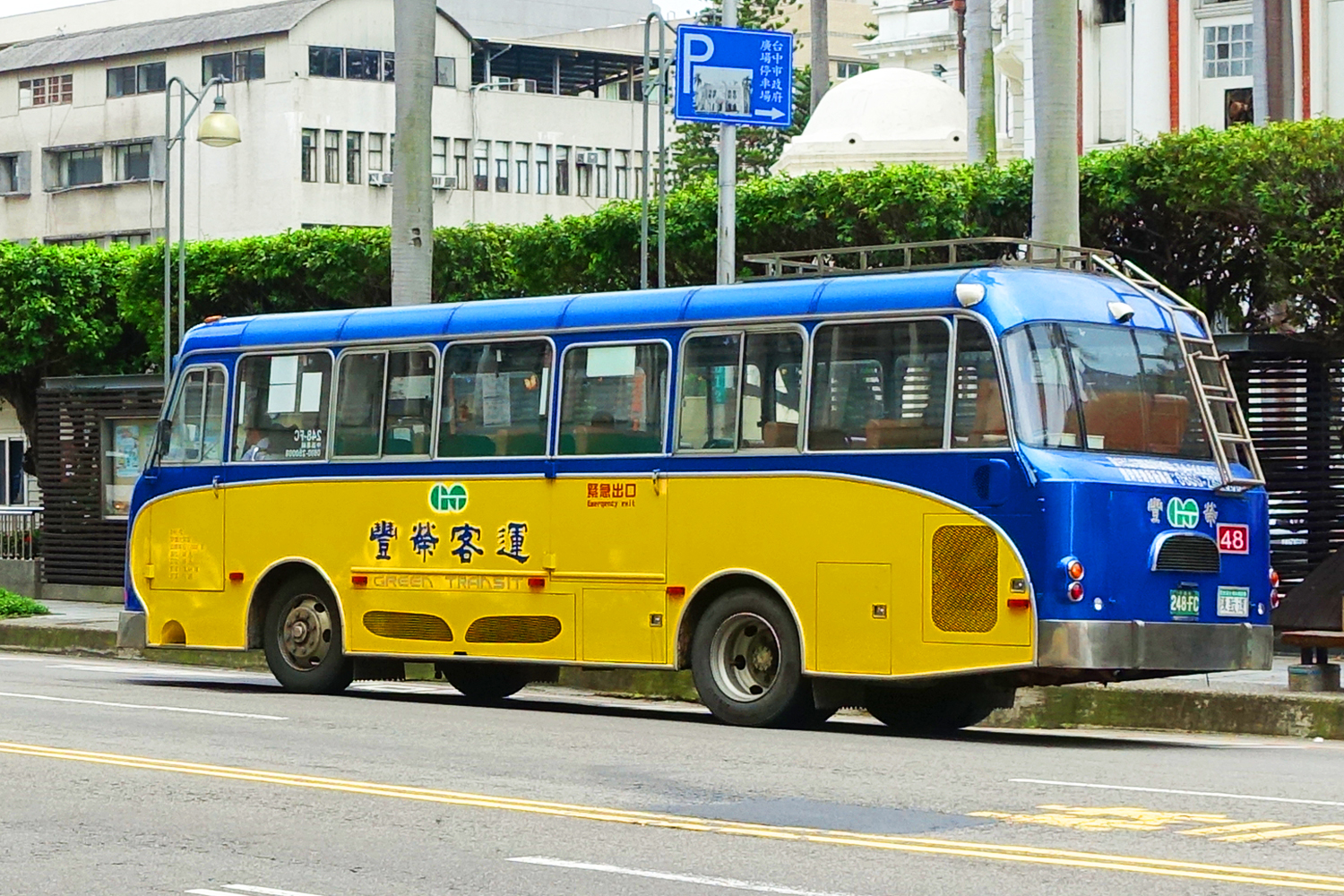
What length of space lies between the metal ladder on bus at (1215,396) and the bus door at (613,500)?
11.0 feet

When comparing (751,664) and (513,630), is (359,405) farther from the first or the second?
(751,664)

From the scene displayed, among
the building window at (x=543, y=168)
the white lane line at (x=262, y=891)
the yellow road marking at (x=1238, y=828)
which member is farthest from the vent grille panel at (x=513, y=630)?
the building window at (x=543, y=168)

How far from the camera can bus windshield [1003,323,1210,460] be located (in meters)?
15.4

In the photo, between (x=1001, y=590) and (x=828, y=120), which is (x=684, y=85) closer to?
(x=1001, y=590)

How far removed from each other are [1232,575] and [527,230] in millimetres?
21844

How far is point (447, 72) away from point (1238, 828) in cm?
7581

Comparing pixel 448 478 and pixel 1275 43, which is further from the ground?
pixel 1275 43

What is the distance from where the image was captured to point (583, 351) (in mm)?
17844

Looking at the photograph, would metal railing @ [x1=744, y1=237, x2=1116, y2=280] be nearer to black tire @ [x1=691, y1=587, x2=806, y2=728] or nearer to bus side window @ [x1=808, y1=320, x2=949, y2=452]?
bus side window @ [x1=808, y1=320, x2=949, y2=452]

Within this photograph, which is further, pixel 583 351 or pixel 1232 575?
pixel 583 351

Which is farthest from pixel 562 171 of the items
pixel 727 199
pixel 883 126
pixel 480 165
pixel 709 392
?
pixel 709 392

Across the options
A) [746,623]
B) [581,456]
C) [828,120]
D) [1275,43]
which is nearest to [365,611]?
[581,456]

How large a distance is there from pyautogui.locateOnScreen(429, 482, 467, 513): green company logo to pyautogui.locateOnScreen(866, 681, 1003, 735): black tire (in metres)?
3.48

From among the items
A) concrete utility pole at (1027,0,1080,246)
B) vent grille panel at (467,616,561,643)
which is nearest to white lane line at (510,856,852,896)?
vent grille panel at (467,616,561,643)
